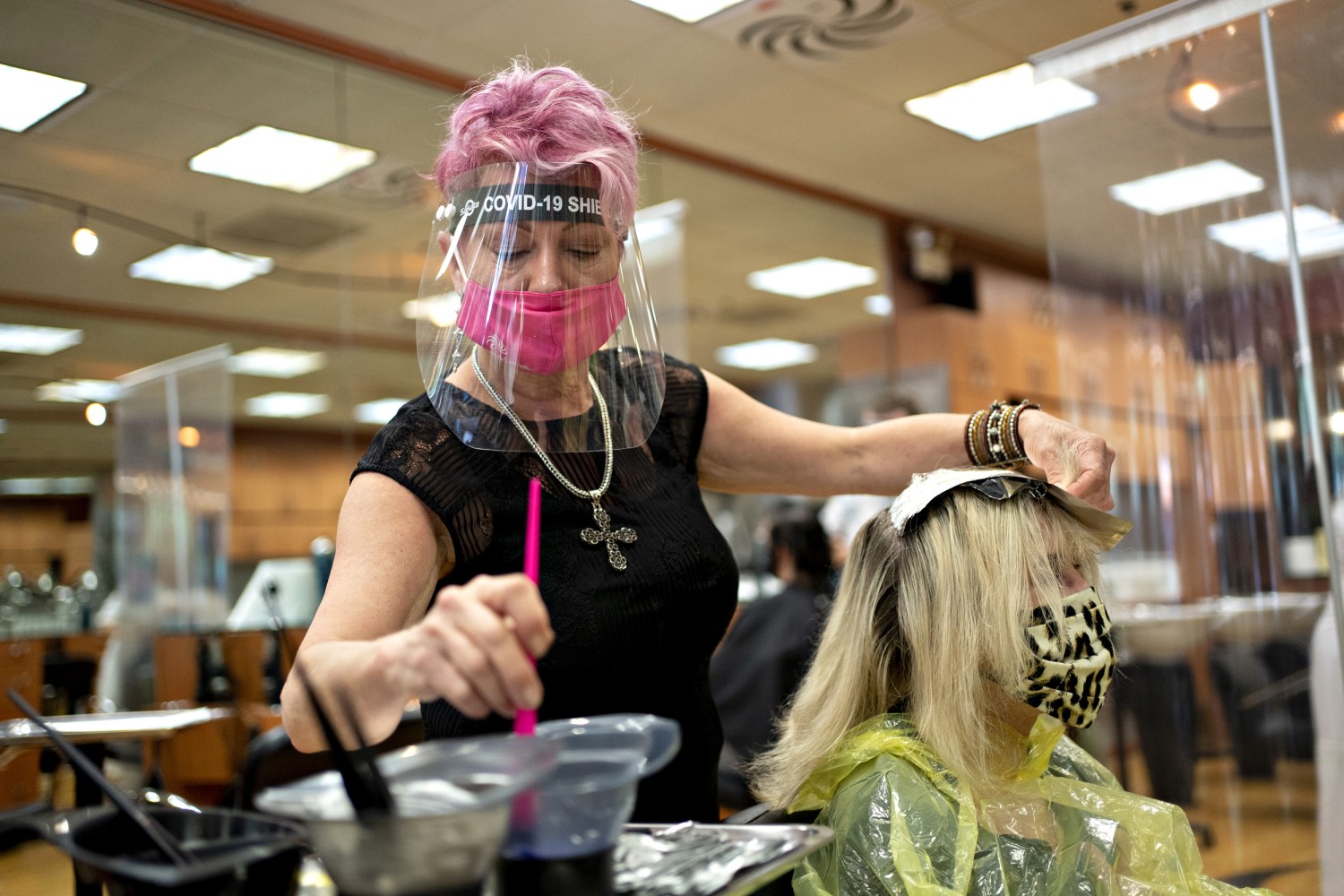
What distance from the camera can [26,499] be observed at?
3.33 meters

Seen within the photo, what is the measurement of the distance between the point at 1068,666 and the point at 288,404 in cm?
435

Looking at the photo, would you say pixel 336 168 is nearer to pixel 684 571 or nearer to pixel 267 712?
pixel 267 712

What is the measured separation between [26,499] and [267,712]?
3.36 feet

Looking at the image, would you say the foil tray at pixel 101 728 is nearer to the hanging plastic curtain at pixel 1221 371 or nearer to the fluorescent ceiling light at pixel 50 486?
the fluorescent ceiling light at pixel 50 486

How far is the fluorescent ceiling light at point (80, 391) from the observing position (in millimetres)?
3375

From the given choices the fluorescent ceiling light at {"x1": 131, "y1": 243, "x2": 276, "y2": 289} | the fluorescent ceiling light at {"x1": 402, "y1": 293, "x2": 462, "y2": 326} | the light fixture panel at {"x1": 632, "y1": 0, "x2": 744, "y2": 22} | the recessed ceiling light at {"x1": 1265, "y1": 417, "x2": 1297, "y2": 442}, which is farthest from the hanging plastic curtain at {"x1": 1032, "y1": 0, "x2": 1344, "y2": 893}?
the fluorescent ceiling light at {"x1": 131, "y1": 243, "x2": 276, "y2": 289}

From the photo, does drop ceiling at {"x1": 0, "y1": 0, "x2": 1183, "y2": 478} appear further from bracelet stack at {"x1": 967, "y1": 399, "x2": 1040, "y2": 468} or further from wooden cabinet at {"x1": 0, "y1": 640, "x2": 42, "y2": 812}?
bracelet stack at {"x1": 967, "y1": 399, "x2": 1040, "y2": 468}

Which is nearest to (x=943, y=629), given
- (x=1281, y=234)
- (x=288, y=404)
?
(x=1281, y=234)

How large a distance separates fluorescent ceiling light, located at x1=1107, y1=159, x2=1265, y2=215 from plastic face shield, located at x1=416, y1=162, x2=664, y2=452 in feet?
8.13

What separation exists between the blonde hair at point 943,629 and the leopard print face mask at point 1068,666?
1 cm

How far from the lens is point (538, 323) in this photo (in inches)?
43.6

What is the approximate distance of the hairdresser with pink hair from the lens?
1097 millimetres

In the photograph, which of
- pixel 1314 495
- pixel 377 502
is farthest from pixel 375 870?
pixel 1314 495

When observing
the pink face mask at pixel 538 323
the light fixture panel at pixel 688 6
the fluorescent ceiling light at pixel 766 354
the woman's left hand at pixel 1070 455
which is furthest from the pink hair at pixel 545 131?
the fluorescent ceiling light at pixel 766 354
